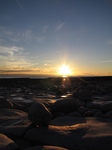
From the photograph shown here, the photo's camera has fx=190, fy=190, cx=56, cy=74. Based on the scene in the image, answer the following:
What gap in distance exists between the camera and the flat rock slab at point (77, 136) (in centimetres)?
300

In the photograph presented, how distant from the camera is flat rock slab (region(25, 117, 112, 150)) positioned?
300cm

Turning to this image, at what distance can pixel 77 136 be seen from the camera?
129 inches

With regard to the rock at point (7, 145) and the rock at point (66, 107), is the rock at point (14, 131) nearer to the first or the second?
the rock at point (7, 145)

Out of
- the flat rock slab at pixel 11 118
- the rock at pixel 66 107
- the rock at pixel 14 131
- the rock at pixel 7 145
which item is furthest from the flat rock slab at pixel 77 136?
the rock at pixel 66 107

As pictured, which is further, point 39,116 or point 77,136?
point 39,116

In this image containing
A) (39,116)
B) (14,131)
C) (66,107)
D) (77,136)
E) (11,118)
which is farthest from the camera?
(66,107)

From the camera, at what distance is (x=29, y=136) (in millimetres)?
3475

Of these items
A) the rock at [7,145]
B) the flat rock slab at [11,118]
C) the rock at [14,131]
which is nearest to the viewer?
the rock at [7,145]

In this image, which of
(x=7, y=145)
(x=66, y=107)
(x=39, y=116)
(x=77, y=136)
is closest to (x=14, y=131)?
(x=39, y=116)

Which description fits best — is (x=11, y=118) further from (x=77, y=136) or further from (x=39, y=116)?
(x=77, y=136)

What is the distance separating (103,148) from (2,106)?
165 inches

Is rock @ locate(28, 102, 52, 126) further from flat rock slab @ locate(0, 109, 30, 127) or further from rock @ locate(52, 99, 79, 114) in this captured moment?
rock @ locate(52, 99, 79, 114)

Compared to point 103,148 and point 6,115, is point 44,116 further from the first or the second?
point 6,115

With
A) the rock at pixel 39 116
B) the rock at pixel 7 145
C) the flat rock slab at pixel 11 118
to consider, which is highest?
the rock at pixel 39 116
